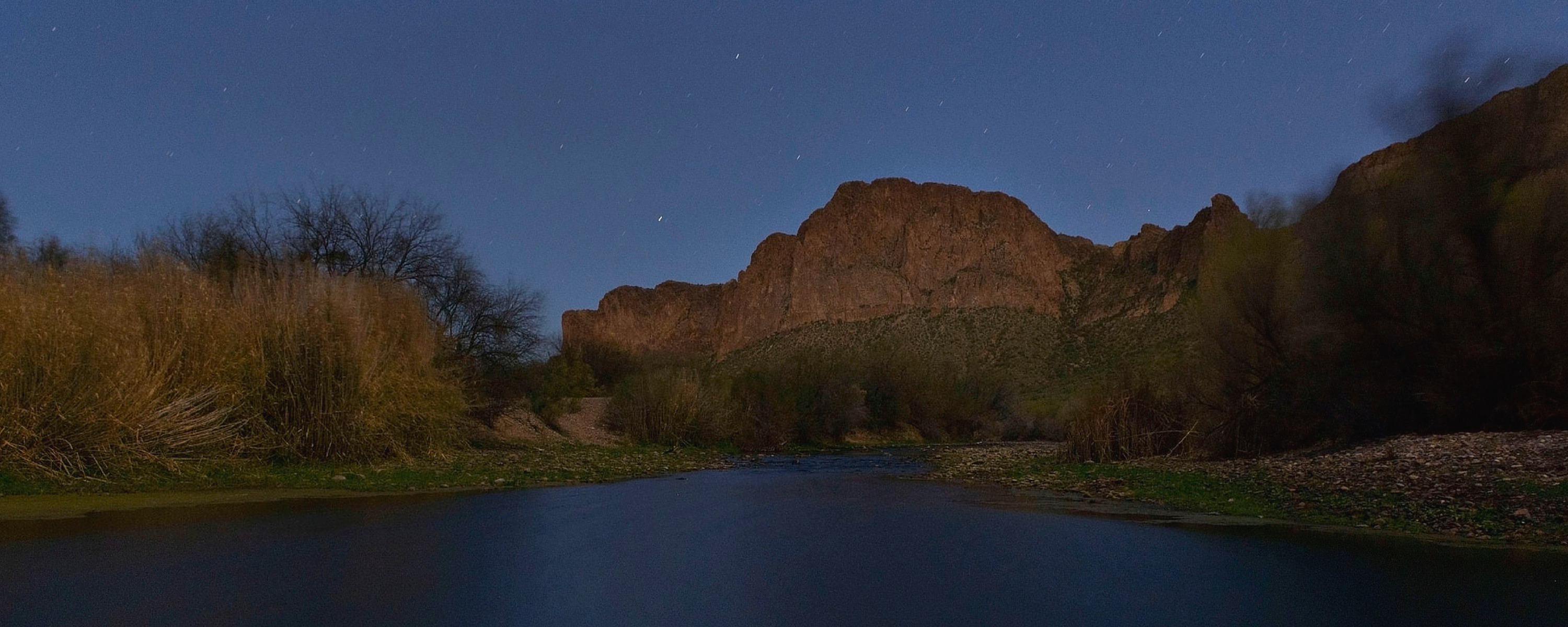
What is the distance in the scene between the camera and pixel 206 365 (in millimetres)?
15062

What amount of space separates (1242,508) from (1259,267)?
10839mm

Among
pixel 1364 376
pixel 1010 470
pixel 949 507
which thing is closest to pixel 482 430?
pixel 1010 470

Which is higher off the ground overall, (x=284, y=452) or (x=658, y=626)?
(x=284, y=452)

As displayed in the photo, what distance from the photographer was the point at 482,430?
26.4 m

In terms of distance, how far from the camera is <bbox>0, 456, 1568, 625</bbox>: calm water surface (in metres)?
5.92

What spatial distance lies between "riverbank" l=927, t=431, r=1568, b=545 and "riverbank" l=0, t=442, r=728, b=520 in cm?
873

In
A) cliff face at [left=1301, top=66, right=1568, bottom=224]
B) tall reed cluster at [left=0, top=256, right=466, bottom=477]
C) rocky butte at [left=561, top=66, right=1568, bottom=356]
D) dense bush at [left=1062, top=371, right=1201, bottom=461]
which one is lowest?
dense bush at [left=1062, top=371, right=1201, bottom=461]

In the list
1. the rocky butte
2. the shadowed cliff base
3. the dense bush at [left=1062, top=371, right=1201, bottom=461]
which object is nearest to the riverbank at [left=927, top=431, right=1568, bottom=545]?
the shadowed cliff base

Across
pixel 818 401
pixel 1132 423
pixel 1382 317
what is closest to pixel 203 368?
pixel 1132 423

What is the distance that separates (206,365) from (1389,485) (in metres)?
Answer: 17.7

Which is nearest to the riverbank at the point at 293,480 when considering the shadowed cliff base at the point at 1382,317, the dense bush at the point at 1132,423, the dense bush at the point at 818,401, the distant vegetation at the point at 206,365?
the distant vegetation at the point at 206,365

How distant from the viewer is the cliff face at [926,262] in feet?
269

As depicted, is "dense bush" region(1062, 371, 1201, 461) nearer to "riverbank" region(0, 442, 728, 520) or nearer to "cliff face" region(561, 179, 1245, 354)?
"riverbank" region(0, 442, 728, 520)

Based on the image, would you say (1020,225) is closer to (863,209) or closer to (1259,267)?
(863,209)
